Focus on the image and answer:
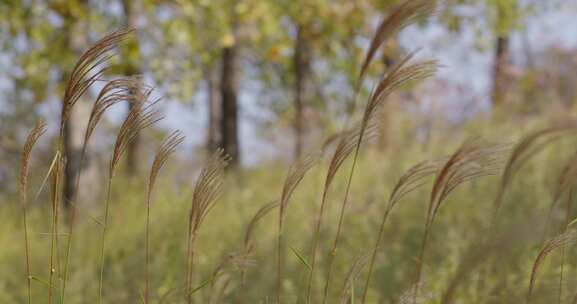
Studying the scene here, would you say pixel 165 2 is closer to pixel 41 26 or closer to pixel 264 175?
pixel 41 26

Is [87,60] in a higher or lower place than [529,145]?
higher

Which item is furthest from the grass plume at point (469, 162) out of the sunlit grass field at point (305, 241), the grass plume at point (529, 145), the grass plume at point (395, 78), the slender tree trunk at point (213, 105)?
the slender tree trunk at point (213, 105)

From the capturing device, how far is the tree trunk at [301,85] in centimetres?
1119

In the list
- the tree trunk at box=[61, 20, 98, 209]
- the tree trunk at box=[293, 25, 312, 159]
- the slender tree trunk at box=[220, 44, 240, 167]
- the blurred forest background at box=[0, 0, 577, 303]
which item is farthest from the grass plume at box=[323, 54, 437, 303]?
the slender tree trunk at box=[220, 44, 240, 167]

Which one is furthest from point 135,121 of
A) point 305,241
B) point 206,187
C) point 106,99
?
point 305,241

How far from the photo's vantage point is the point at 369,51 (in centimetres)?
123

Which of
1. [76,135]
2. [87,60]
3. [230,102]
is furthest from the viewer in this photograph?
[230,102]

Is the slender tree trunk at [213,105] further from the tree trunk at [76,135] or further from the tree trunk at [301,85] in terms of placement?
the tree trunk at [76,135]

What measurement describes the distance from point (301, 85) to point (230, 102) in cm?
131

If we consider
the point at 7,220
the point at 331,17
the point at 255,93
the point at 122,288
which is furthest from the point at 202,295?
the point at 255,93

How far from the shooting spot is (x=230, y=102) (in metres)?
11.7

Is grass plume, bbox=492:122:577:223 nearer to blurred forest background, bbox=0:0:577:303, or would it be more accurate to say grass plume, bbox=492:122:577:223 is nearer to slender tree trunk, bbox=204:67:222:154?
blurred forest background, bbox=0:0:577:303

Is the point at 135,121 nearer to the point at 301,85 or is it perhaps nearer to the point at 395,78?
the point at 395,78

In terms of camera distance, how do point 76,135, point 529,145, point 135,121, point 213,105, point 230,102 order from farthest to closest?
point 213,105, point 230,102, point 76,135, point 135,121, point 529,145
